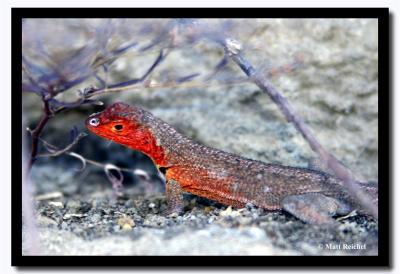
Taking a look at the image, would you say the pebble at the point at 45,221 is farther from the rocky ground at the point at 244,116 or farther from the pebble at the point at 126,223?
the pebble at the point at 126,223

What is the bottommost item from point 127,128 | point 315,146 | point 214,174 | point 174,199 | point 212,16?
point 174,199

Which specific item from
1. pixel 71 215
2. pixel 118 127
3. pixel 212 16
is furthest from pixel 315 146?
pixel 71 215

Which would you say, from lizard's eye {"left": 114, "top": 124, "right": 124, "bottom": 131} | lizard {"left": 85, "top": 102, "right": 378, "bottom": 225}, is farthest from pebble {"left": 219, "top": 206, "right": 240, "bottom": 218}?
lizard's eye {"left": 114, "top": 124, "right": 124, "bottom": 131}

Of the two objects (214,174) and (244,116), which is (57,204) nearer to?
(214,174)

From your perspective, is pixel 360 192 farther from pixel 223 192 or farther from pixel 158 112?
pixel 158 112

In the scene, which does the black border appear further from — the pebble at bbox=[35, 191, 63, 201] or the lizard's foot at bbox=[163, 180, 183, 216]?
the pebble at bbox=[35, 191, 63, 201]

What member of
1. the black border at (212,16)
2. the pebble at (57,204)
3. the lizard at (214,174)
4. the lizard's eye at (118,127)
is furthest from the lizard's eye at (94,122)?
the pebble at (57,204)
